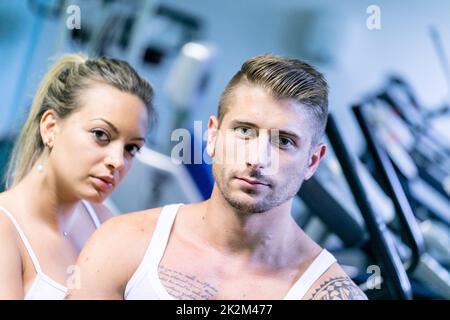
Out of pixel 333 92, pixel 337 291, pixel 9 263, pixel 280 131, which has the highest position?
pixel 333 92

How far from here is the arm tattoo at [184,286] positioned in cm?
116

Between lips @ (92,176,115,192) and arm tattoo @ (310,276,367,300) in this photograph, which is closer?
arm tattoo @ (310,276,367,300)

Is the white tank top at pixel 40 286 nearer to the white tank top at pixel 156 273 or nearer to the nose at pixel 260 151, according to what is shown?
the white tank top at pixel 156 273

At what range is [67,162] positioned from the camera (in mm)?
1339

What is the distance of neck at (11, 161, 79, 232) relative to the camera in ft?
→ 4.43

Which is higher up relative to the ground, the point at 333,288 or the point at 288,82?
the point at 288,82

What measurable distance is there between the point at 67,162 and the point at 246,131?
421 mm

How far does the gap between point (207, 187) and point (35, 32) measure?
5.71 ft

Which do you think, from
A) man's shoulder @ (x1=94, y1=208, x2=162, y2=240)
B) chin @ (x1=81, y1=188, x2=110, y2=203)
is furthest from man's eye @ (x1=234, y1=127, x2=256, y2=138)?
chin @ (x1=81, y1=188, x2=110, y2=203)

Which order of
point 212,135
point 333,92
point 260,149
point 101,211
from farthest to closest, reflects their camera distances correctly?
point 333,92 < point 101,211 < point 212,135 < point 260,149

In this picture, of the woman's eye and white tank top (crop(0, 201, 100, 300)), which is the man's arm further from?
the woman's eye

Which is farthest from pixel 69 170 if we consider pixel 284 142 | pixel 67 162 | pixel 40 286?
pixel 284 142

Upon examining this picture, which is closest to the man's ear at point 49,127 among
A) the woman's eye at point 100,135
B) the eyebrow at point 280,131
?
the woman's eye at point 100,135

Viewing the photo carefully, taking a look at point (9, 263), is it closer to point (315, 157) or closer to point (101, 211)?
point (101, 211)
